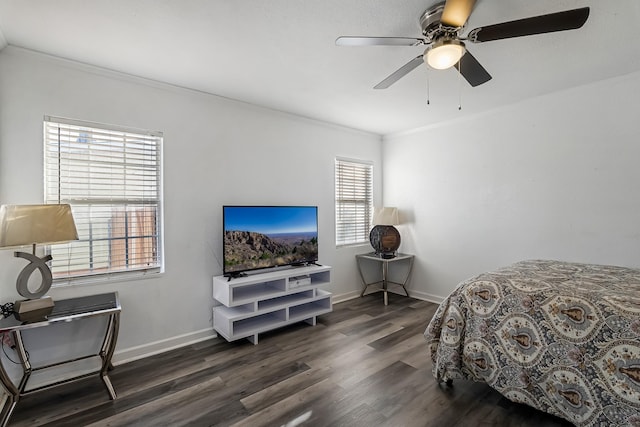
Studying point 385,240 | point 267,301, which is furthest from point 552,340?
point 385,240

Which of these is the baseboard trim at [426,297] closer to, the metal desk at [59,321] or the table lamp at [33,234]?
the metal desk at [59,321]

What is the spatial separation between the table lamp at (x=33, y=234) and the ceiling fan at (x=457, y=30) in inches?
84.0

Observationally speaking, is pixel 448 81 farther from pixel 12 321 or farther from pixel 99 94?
pixel 12 321

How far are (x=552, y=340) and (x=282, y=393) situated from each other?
5.80 feet

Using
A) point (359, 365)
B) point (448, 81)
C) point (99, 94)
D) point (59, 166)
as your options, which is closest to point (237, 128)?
point (99, 94)

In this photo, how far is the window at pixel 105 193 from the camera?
7.68ft

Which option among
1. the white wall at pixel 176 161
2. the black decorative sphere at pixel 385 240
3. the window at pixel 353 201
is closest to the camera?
the white wall at pixel 176 161

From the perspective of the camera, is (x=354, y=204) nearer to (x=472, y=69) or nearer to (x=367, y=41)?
(x=472, y=69)

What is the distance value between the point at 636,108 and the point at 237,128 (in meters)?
3.83

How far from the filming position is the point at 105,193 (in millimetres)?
2531

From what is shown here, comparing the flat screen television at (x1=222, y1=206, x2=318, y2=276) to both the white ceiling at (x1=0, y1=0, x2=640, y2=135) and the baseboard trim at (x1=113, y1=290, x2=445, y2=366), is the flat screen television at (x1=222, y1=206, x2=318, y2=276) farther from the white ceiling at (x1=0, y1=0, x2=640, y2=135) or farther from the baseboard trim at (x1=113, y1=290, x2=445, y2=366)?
the white ceiling at (x1=0, y1=0, x2=640, y2=135)

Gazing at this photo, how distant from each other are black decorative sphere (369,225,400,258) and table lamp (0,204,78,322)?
135 inches

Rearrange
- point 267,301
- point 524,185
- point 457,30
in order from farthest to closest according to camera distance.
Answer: point 524,185 < point 267,301 < point 457,30

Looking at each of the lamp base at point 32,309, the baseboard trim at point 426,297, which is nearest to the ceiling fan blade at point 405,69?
the lamp base at point 32,309
